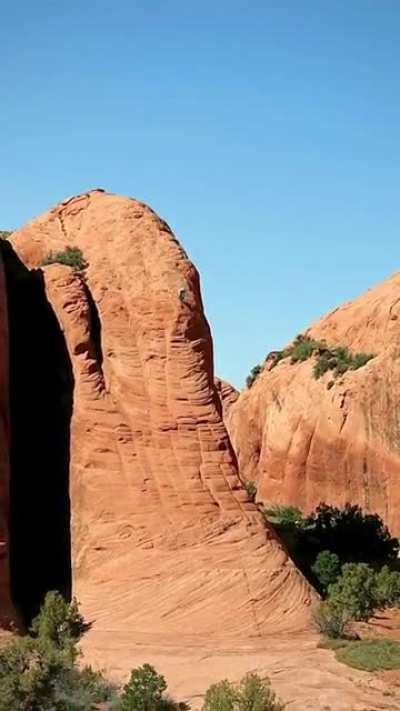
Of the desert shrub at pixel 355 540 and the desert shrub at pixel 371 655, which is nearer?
the desert shrub at pixel 371 655

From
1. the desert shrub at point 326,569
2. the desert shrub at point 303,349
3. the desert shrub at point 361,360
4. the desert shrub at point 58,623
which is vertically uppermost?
the desert shrub at point 303,349

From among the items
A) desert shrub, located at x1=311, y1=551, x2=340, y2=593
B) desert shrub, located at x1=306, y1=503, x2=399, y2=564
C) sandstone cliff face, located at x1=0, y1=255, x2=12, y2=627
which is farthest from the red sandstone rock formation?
sandstone cliff face, located at x1=0, y1=255, x2=12, y2=627

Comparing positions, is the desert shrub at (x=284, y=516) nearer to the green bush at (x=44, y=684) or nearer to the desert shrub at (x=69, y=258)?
the desert shrub at (x=69, y=258)

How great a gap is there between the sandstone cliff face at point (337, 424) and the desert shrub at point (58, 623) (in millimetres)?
20490

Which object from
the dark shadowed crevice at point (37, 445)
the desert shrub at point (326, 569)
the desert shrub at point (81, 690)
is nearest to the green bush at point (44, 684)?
the desert shrub at point (81, 690)

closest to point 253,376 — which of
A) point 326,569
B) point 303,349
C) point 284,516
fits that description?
point 303,349

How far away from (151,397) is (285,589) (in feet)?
14.6

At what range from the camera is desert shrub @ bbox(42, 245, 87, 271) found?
67.0 ft

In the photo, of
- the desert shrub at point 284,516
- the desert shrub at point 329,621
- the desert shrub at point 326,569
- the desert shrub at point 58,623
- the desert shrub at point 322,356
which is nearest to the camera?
the desert shrub at point 58,623

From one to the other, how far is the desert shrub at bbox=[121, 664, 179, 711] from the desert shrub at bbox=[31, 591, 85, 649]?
272cm

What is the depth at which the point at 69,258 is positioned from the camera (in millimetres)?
20562

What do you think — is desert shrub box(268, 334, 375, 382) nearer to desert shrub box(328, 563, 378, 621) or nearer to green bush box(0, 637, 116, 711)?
desert shrub box(328, 563, 378, 621)

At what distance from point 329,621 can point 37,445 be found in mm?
6801

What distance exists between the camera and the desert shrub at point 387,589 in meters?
19.8
